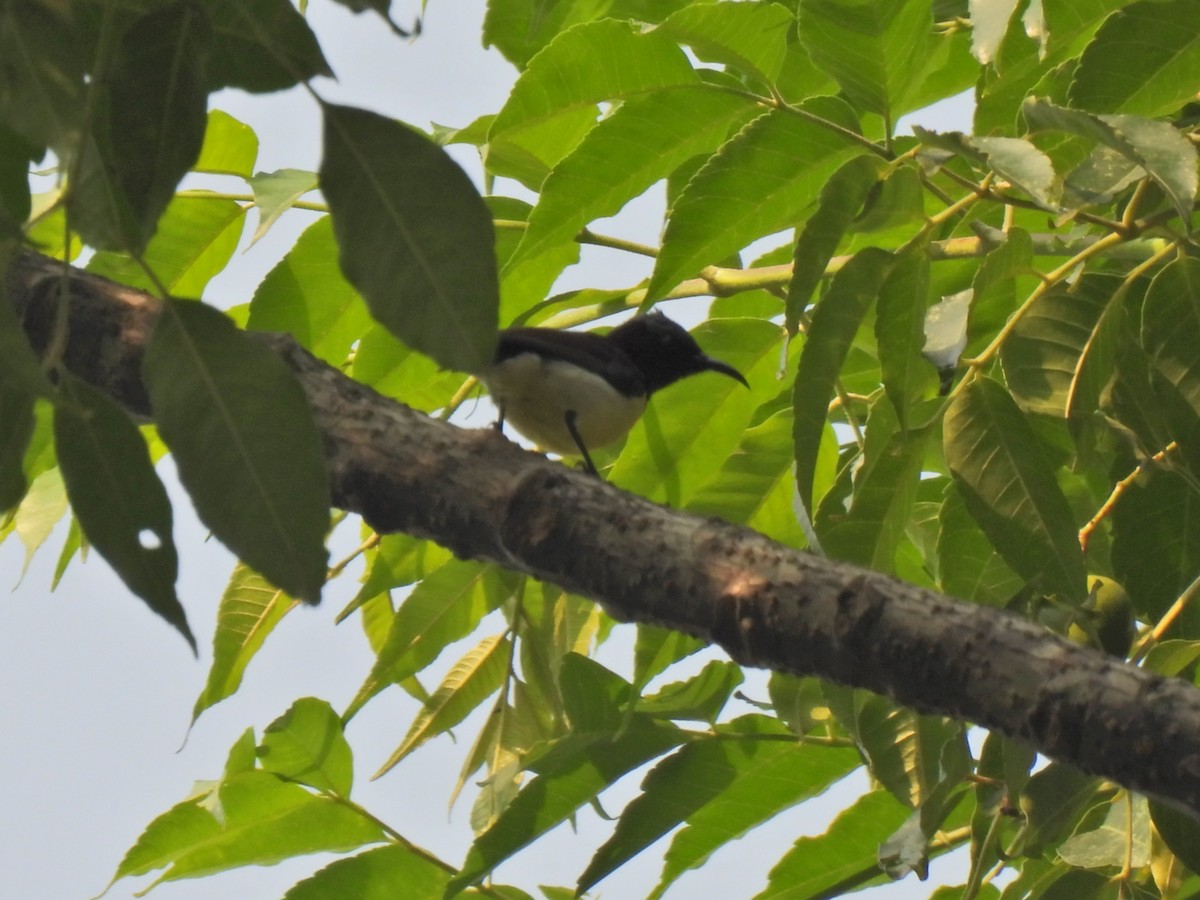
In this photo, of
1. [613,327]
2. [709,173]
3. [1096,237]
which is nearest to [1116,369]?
[1096,237]

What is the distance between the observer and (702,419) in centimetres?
271

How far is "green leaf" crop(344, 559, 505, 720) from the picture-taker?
2701 millimetres

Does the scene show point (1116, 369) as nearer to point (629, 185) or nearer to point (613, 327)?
point (629, 185)

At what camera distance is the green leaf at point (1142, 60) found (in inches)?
76.3

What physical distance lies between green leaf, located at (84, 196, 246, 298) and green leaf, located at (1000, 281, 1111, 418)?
160 centimetres

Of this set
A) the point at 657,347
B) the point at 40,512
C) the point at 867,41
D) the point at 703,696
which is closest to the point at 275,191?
the point at 40,512

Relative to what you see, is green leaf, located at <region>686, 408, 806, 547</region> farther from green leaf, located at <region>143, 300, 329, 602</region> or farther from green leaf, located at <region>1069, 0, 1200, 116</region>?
green leaf, located at <region>143, 300, 329, 602</region>

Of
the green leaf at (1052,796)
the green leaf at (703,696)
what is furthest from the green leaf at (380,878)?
the green leaf at (1052,796)

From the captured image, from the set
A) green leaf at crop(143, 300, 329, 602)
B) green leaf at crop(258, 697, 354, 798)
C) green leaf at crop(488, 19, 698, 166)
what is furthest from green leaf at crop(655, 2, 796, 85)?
green leaf at crop(258, 697, 354, 798)

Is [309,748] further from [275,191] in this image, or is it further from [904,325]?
[904,325]

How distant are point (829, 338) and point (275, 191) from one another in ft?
3.69

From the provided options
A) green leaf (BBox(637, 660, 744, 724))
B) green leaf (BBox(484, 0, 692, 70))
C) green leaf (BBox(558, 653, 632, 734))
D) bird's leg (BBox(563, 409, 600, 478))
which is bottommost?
green leaf (BBox(637, 660, 744, 724))

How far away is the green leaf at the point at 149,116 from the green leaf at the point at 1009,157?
2.80 feet

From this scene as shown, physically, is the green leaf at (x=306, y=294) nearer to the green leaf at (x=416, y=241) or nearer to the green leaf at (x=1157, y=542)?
the green leaf at (x=1157, y=542)
